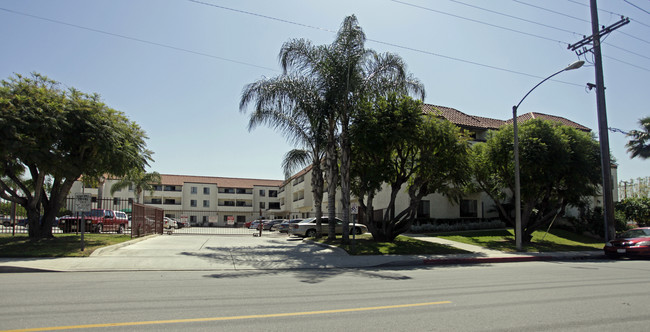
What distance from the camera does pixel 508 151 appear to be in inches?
865

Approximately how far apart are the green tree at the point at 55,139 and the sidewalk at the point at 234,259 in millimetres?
3536

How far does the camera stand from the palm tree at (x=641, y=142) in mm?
29578

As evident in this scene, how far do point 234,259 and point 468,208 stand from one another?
826 inches

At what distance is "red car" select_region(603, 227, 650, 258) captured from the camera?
695 inches

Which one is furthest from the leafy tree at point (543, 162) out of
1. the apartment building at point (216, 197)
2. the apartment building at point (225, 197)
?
the apartment building at point (216, 197)

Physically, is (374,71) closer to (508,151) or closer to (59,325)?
(508,151)

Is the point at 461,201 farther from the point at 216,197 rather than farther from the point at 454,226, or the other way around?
the point at 216,197

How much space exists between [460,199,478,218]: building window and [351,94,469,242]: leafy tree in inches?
400

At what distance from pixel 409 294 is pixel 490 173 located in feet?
57.6

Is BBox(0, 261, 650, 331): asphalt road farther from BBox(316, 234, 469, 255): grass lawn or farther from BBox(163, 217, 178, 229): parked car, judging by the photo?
BBox(163, 217, 178, 229): parked car

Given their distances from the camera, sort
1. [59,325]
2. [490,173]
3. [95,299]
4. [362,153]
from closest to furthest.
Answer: [59,325]
[95,299]
[362,153]
[490,173]

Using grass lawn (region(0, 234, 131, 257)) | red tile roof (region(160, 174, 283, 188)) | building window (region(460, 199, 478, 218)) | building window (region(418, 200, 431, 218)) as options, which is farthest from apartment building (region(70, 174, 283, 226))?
grass lawn (region(0, 234, 131, 257))

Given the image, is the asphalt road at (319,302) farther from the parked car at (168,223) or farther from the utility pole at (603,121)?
the parked car at (168,223)

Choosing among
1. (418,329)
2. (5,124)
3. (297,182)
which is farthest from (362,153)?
(297,182)
